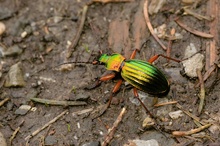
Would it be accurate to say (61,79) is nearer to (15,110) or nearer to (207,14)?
(15,110)

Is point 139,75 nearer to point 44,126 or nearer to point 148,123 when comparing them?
point 148,123

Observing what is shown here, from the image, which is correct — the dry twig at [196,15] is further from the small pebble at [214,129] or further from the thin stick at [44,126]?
the thin stick at [44,126]

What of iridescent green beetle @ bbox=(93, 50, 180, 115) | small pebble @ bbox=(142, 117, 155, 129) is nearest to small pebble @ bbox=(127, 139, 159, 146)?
small pebble @ bbox=(142, 117, 155, 129)

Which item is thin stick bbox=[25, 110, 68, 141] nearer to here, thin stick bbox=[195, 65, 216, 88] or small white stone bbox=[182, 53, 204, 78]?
small white stone bbox=[182, 53, 204, 78]

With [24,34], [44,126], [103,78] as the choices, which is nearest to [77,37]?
[24,34]

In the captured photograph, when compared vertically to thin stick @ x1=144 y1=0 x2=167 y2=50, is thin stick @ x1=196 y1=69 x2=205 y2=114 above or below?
below

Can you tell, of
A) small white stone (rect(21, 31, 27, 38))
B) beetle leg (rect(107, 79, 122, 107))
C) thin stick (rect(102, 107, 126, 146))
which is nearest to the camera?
thin stick (rect(102, 107, 126, 146))
